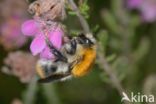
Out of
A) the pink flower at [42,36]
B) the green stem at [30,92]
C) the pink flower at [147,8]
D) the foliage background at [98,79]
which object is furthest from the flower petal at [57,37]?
the pink flower at [147,8]

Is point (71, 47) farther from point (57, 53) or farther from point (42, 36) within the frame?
point (42, 36)

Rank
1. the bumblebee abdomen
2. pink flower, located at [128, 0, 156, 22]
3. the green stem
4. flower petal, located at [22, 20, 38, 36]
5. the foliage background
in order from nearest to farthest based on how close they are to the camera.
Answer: the bumblebee abdomen, flower petal, located at [22, 20, 38, 36], the green stem, the foliage background, pink flower, located at [128, 0, 156, 22]

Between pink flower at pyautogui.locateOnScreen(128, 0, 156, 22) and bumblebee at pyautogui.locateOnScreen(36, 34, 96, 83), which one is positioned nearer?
bumblebee at pyautogui.locateOnScreen(36, 34, 96, 83)

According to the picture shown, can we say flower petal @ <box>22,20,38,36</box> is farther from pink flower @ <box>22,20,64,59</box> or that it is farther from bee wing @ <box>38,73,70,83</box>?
bee wing @ <box>38,73,70,83</box>

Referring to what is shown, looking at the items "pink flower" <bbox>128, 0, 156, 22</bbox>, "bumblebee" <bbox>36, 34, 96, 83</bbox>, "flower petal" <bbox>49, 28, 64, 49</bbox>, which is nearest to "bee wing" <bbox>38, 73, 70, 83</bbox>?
"bumblebee" <bbox>36, 34, 96, 83</bbox>

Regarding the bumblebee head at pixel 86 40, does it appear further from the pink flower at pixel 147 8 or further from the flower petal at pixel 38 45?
the pink flower at pixel 147 8

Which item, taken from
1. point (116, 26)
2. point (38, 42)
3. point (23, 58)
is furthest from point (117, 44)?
point (38, 42)

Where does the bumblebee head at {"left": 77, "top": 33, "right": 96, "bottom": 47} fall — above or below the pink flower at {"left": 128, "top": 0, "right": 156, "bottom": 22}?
above

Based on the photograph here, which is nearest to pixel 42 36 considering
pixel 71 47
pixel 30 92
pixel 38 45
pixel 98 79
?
pixel 38 45
